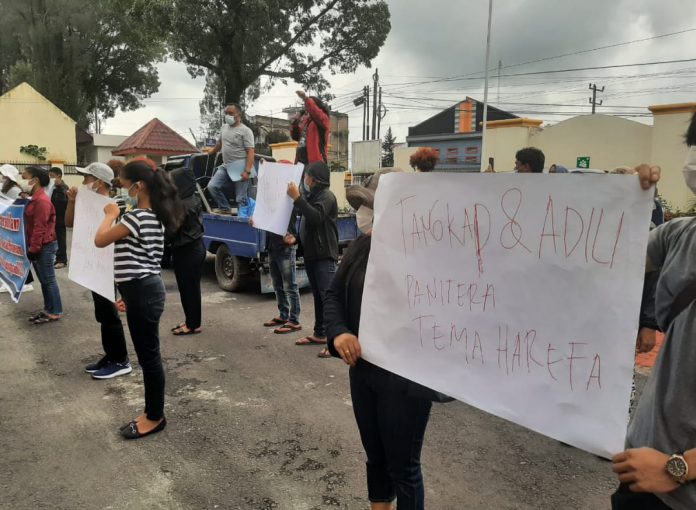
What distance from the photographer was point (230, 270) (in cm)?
781

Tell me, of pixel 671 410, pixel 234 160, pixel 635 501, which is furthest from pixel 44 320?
pixel 671 410

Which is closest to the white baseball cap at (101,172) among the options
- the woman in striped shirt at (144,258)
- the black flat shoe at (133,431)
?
the woman in striped shirt at (144,258)

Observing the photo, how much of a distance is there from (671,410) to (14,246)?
647 centimetres

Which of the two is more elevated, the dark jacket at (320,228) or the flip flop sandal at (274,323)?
the dark jacket at (320,228)

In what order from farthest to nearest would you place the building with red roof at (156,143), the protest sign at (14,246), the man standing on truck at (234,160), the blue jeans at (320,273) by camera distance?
the building with red roof at (156,143) → the man standing on truck at (234,160) → the protest sign at (14,246) → the blue jeans at (320,273)

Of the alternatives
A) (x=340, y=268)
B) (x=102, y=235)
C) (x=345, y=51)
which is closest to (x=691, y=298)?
(x=340, y=268)

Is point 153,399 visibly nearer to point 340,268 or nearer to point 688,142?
point 340,268

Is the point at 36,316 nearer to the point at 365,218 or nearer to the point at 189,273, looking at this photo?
the point at 189,273

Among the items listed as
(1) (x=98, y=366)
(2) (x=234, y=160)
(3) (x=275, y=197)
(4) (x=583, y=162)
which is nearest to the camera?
(1) (x=98, y=366)

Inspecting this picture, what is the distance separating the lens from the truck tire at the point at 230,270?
7.52m

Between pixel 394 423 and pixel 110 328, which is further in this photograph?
pixel 110 328

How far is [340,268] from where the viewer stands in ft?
7.56

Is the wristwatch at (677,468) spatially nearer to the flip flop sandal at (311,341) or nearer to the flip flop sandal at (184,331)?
the flip flop sandal at (311,341)

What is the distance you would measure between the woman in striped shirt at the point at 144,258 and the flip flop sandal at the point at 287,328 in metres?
2.31
